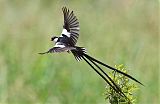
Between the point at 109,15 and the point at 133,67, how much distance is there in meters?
1.59

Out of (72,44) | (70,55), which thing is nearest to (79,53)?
(72,44)

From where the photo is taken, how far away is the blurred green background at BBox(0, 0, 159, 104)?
395 cm

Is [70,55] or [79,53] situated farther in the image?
[70,55]

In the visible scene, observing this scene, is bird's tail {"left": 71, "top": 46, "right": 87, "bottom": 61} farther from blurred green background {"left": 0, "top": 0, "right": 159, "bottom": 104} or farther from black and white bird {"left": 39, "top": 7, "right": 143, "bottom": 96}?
blurred green background {"left": 0, "top": 0, "right": 159, "bottom": 104}

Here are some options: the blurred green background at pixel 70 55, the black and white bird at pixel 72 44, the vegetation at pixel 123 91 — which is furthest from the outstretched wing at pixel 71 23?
the blurred green background at pixel 70 55

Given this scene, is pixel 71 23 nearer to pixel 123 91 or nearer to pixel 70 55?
pixel 123 91

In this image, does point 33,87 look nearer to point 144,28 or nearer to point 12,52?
point 12,52

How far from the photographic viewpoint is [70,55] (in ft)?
15.3

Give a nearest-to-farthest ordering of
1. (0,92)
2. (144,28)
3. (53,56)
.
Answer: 1. (0,92)
2. (53,56)
3. (144,28)

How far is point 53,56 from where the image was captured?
4.35 meters

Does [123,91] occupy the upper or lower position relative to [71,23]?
lower

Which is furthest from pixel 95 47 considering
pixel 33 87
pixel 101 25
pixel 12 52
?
pixel 33 87

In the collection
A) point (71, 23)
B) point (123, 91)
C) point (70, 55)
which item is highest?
point (70, 55)

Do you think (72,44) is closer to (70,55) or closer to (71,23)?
(71,23)
